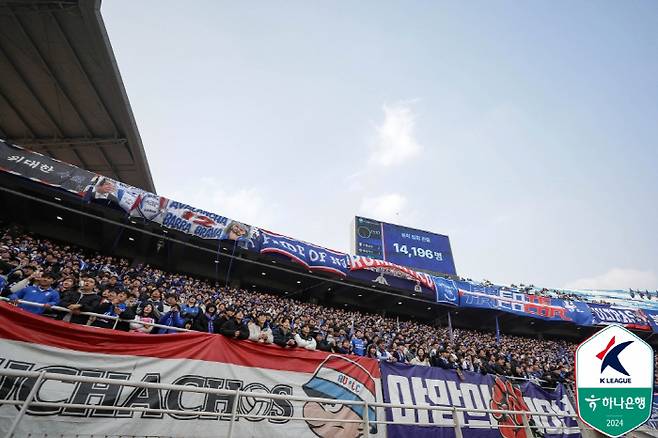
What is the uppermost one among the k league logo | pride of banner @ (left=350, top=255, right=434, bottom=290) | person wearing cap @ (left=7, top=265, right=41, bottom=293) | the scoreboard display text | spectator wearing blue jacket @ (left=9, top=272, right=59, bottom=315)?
the scoreboard display text

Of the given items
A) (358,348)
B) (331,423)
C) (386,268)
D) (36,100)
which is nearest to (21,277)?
(331,423)

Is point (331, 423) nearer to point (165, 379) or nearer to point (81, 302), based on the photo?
point (165, 379)

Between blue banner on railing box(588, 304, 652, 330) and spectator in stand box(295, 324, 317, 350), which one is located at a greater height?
blue banner on railing box(588, 304, 652, 330)

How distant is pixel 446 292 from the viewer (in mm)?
19969

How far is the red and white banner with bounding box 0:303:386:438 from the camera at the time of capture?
363 centimetres

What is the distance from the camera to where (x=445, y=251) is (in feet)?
80.8

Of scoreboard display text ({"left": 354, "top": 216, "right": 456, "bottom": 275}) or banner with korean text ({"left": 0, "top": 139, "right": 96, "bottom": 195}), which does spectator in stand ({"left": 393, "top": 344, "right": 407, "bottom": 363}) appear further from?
banner with korean text ({"left": 0, "top": 139, "right": 96, "bottom": 195})

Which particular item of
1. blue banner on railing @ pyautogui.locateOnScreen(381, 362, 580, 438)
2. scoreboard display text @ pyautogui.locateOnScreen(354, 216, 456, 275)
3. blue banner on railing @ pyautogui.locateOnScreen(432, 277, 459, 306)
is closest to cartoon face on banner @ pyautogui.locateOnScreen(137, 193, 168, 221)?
blue banner on railing @ pyautogui.locateOnScreen(381, 362, 580, 438)

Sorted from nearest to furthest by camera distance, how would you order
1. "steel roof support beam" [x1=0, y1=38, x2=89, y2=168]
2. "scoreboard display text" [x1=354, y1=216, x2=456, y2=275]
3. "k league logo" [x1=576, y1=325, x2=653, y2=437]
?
"k league logo" [x1=576, y1=325, x2=653, y2=437] → "steel roof support beam" [x1=0, y1=38, x2=89, y2=168] → "scoreboard display text" [x1=354, y1=216, x2=456, y2=275]

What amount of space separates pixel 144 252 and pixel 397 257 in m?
16.7

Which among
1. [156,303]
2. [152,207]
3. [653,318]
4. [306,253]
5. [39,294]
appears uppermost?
[653,318]

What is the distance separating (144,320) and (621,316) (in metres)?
34.8

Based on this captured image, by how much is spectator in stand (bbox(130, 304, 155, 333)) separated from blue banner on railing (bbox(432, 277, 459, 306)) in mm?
17408

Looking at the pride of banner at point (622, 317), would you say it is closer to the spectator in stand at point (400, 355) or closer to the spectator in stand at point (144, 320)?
the spectator in stand at point (400, 355)
